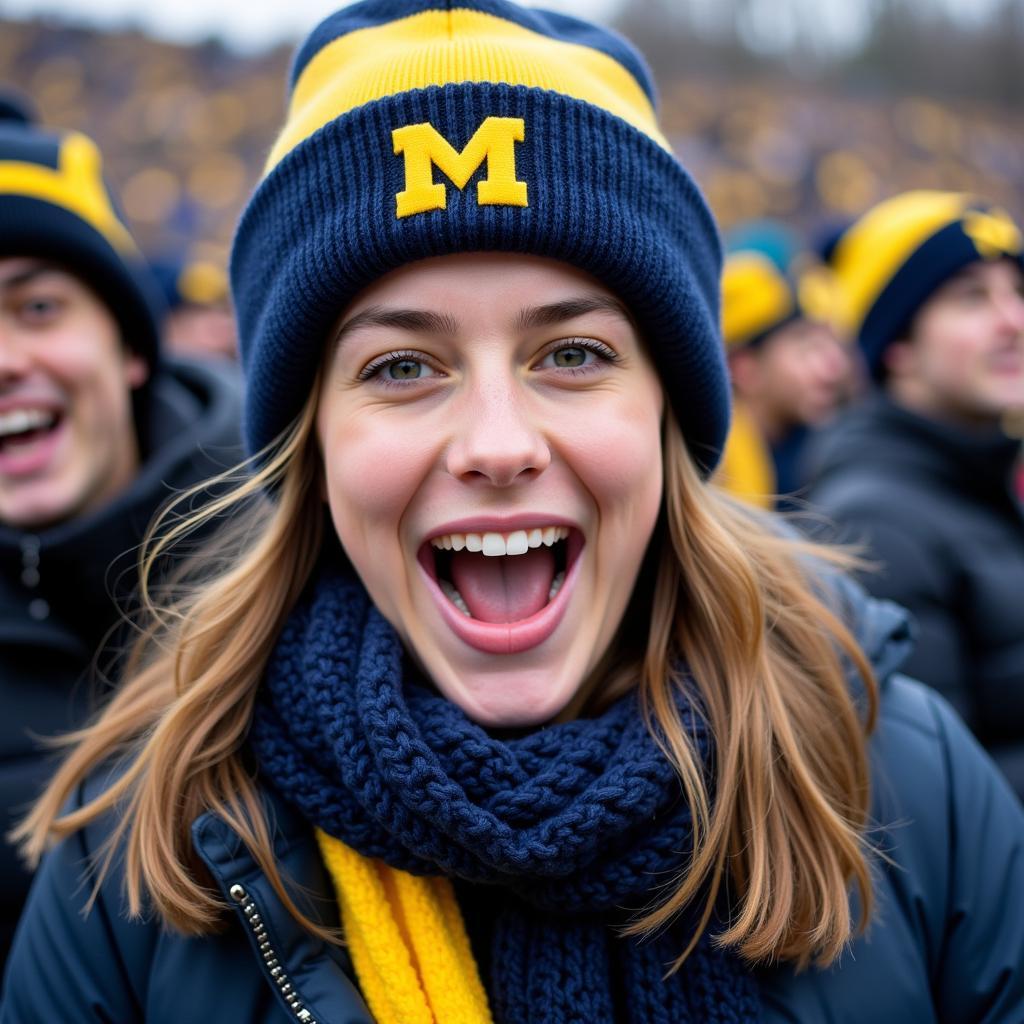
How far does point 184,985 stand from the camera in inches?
60.2

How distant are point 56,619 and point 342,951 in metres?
1.19

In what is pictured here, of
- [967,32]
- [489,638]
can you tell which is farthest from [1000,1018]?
[967,32]

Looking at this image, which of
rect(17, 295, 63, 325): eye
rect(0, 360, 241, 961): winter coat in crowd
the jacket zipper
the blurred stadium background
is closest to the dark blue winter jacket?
the jacket zipper

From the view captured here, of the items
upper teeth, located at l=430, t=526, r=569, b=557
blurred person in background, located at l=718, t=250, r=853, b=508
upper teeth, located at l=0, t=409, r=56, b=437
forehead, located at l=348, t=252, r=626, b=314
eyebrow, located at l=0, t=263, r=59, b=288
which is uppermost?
blurred person in background, located at l=718, t=250, r=853, b=508

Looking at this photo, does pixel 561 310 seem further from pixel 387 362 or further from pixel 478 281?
pixel 387 362

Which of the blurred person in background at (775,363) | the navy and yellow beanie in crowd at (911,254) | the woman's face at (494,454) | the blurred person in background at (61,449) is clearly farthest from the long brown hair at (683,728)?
the blurred person in background at (775,363)

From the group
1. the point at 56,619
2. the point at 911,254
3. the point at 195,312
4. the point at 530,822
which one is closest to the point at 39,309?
the point at 56,619

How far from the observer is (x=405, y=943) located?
1532 millimetres

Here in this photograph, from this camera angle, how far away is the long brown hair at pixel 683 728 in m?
1.51

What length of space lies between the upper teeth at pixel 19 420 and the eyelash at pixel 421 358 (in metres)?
1.25

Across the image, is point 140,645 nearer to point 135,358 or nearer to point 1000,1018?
point 135,358

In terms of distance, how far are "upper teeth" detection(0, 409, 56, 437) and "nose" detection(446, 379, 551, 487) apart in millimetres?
1401

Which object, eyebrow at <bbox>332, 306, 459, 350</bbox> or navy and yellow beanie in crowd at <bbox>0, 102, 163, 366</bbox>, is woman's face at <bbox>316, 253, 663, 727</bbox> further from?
navy and yellow beanie in crowd at <bbox>0, 102, 163, 366</bbox>

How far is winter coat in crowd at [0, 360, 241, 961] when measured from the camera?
221 centimetres
